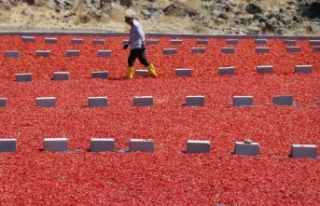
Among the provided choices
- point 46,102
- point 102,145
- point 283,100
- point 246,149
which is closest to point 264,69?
point 283,100

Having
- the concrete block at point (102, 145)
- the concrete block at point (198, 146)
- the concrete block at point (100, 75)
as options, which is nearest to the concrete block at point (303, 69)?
the concrete block at point (100, 75)

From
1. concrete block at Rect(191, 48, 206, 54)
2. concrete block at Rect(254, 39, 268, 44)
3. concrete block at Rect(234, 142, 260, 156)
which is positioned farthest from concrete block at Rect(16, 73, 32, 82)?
concrete block at Rect(254, 39, 268, 44)

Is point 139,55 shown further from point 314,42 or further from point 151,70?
Result: point 314,42

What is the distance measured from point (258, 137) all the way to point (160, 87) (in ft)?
14.2

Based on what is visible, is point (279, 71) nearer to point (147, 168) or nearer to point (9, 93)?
point (9, 93)

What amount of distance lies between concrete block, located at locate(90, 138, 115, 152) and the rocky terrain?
52.9 ft

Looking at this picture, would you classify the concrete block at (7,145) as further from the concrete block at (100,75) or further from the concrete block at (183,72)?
the concrete block at (183,72)

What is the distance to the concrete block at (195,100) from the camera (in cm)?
1277

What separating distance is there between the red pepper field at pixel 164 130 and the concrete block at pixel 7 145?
141 millimetres

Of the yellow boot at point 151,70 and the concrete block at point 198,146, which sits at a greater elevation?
the concrete block at point 198,146

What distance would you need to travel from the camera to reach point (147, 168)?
898 cm

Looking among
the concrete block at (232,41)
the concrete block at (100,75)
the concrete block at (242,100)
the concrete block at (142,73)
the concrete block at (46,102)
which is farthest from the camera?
the concrete block at (232,41)

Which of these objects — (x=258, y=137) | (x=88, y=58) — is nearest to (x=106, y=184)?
(x=258, y=137)

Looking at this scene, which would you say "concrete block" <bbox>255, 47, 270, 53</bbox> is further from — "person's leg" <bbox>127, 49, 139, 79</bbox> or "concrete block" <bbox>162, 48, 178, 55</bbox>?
"person's leg" <bbox>127, 49, 139, 79</bbox>
